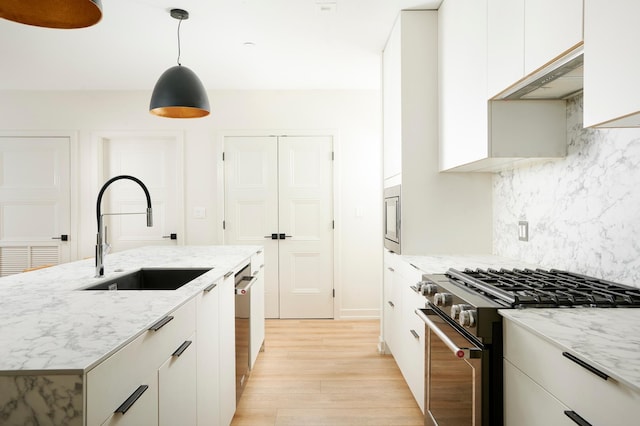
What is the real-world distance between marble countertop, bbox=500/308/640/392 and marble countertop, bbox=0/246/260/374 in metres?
1.05

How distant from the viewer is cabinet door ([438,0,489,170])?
1.93 metres

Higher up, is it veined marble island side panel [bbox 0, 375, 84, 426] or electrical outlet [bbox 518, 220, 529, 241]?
electrical outlet [bbox 518, 220, 529, 241]

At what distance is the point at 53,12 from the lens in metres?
1.24

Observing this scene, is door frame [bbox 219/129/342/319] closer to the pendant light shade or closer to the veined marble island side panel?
the pendant light shade

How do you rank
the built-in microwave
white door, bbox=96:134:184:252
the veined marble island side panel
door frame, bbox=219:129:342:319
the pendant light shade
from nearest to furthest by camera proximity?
the veined marble island side panel, the pendant light shade, the built-in microwave, door frame, bbox=219:129:342:319, white door, bbox=96:134:184:252

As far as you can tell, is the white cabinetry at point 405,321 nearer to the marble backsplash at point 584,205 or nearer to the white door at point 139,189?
the marble backsplash at point 584,205

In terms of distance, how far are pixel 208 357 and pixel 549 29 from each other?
6.03 feet

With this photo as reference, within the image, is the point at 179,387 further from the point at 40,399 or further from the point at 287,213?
the point at 287,213

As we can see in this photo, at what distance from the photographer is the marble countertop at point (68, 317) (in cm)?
82

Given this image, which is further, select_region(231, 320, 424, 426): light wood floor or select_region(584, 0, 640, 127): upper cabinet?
select_region(231, 320, 424, 426): light wood floor

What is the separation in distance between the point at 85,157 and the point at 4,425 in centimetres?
428

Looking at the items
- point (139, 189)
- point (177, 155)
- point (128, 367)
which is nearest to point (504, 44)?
point (128, 367)

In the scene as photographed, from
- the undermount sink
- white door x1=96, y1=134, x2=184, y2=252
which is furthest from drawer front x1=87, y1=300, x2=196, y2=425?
white door x1=96, y1=134, x2=184, y2=252

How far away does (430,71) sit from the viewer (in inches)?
106
